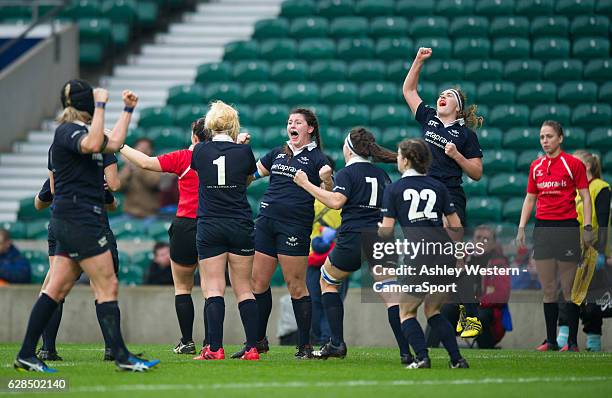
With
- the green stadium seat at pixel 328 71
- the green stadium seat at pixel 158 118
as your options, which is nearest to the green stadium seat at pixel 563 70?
the green stadium seat at pixel 328 71

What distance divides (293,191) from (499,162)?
6.99 m

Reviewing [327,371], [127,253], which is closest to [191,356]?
[327,371]

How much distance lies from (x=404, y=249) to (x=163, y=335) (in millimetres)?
6047

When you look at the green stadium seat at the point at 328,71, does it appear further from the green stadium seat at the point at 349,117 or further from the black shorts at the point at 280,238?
the black shorts at the point at 280,238

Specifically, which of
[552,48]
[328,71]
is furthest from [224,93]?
[552,48]

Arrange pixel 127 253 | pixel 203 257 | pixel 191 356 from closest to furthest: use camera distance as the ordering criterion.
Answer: pixel 203 257
pixel 191 356
pixel 127 253

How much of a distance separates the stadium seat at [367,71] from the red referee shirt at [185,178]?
27.9ft

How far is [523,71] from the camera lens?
691 inches

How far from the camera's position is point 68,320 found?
45.2 ft

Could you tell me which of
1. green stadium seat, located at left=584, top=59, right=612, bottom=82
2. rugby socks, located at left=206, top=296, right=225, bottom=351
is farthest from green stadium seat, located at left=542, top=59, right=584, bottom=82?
rugby socks, located at left=206, top=296, right=225, bottom=351

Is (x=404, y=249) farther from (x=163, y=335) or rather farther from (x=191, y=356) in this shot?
(x=163, y=335)

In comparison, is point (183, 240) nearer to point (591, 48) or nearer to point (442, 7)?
point (591, 48)

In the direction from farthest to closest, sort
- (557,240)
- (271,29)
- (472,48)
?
(271,29) → (472,48) → (557,240)

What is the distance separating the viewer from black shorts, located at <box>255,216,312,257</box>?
9.50 meters
